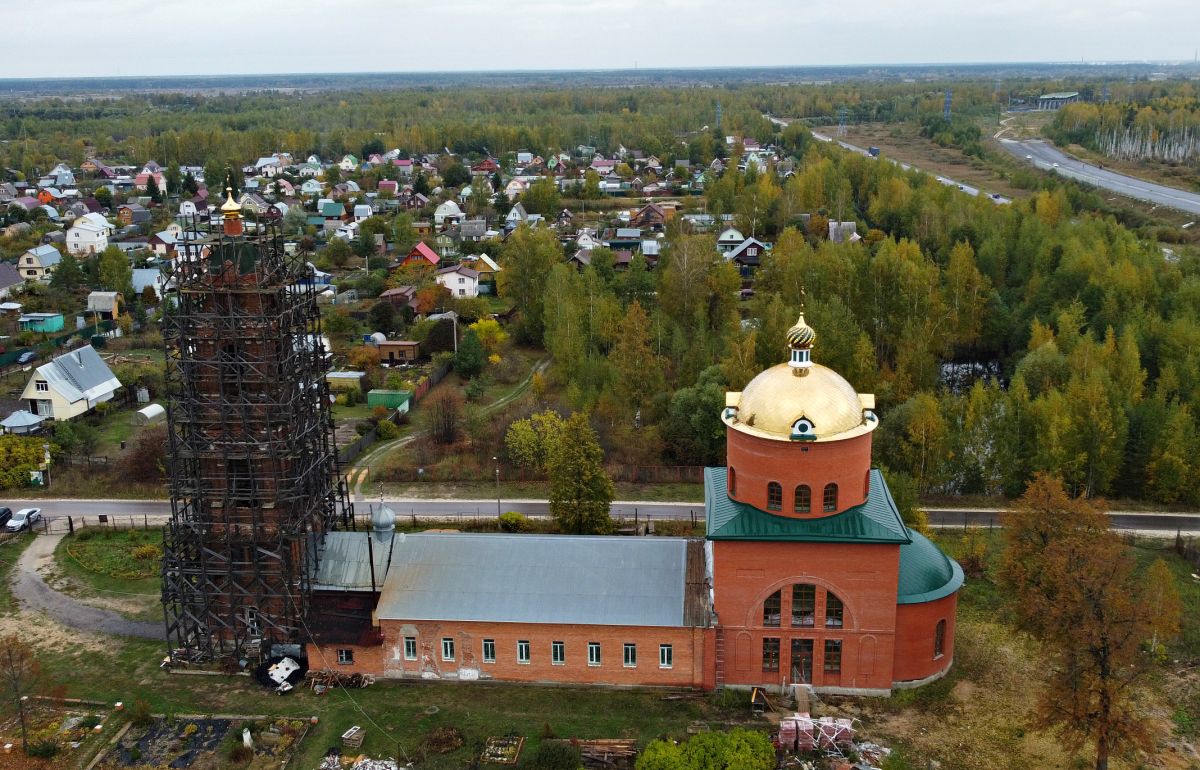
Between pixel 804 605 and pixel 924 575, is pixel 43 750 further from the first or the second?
pixel 924 575

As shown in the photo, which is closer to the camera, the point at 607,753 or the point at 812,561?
the point at 607,753

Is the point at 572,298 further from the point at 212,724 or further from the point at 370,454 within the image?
the point at 212,724

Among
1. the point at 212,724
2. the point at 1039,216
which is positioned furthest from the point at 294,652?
the point at 1039,216

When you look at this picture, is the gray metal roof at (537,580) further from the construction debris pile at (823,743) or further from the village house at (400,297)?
the village house at (400,297)

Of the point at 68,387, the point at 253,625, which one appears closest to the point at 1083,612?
the point at 253,625

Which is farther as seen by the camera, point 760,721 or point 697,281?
point 697,281
